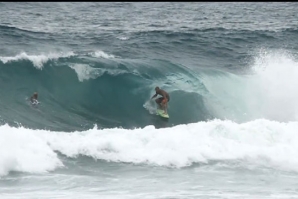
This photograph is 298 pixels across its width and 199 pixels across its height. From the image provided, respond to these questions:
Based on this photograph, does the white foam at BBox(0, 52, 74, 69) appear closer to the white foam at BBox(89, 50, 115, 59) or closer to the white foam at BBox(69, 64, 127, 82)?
the white foam at BBox(69, 64, 127, 82)

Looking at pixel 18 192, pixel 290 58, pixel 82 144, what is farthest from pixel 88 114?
pixel 290 58

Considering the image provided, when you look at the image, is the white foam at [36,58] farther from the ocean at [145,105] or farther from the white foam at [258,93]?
the white foam at [258,93]

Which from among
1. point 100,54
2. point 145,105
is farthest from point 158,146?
point 100,54

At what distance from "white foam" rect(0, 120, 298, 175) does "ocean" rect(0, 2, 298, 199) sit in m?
0.03

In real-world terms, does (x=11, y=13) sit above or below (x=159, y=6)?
below

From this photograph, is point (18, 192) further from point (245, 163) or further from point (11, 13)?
point (11, 13)

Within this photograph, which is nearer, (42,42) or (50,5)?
(42,42)

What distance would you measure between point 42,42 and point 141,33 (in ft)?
18.9

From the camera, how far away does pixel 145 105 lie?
21250 millimetres

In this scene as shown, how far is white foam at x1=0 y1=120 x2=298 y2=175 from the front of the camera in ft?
49.5

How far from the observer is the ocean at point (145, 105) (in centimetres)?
1430

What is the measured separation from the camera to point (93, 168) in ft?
49.4

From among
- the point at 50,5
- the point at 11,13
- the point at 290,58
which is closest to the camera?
the point at 290,58

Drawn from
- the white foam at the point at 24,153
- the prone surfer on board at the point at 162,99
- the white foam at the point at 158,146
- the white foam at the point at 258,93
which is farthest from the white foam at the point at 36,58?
the white foam at the point at 24,153
